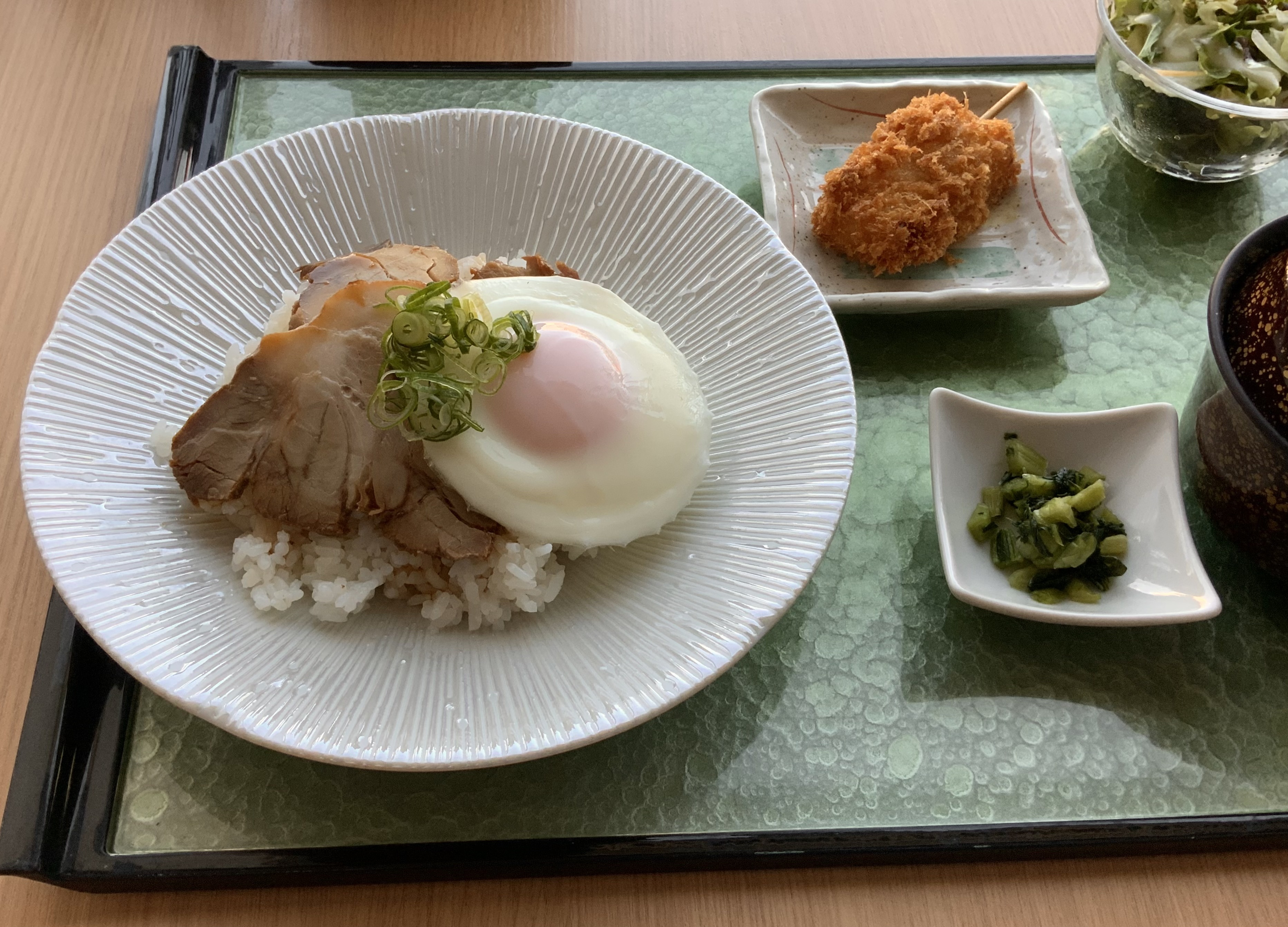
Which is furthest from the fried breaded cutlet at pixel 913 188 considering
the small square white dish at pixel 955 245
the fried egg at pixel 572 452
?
the fried egg at pixel 572 452

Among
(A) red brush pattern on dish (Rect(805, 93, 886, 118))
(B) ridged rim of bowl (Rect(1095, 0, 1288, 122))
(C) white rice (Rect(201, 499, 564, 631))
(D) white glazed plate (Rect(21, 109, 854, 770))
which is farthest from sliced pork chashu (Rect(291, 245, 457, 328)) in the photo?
(B) ridged rim of bowl (Rect(1095, 0, 1288, 122))

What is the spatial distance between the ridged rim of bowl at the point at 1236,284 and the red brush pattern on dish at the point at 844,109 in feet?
3.76

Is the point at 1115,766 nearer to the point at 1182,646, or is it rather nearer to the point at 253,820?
the point at 1182,646

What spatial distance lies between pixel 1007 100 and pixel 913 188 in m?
0.54

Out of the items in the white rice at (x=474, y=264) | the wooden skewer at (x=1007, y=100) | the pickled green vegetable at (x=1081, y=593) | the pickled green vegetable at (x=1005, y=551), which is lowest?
the pickled green vegetable at (x=1081, y=593)

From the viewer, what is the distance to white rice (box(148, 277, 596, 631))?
1.67m

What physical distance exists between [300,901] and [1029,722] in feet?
4.47

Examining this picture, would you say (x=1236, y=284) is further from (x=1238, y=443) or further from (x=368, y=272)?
(x=368, y=272)

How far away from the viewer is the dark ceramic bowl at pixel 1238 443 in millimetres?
1691

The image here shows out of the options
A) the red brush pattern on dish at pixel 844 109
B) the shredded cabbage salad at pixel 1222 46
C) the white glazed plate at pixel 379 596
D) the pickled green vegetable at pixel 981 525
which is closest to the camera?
the white glazed plate at pixel 379 596

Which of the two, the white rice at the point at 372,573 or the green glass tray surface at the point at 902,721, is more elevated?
the white rice at the point at 372,573

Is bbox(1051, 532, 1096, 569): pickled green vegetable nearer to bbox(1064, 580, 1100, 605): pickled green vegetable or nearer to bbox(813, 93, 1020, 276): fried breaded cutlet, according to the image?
bbox(1064, 580, 1100, 605): pickled green vegetable

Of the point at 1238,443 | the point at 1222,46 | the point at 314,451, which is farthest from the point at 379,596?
the point at 1222,46

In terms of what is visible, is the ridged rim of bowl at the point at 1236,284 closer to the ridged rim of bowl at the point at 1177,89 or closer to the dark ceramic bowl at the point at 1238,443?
the dark ceramic bowl at the point at 1238,443
